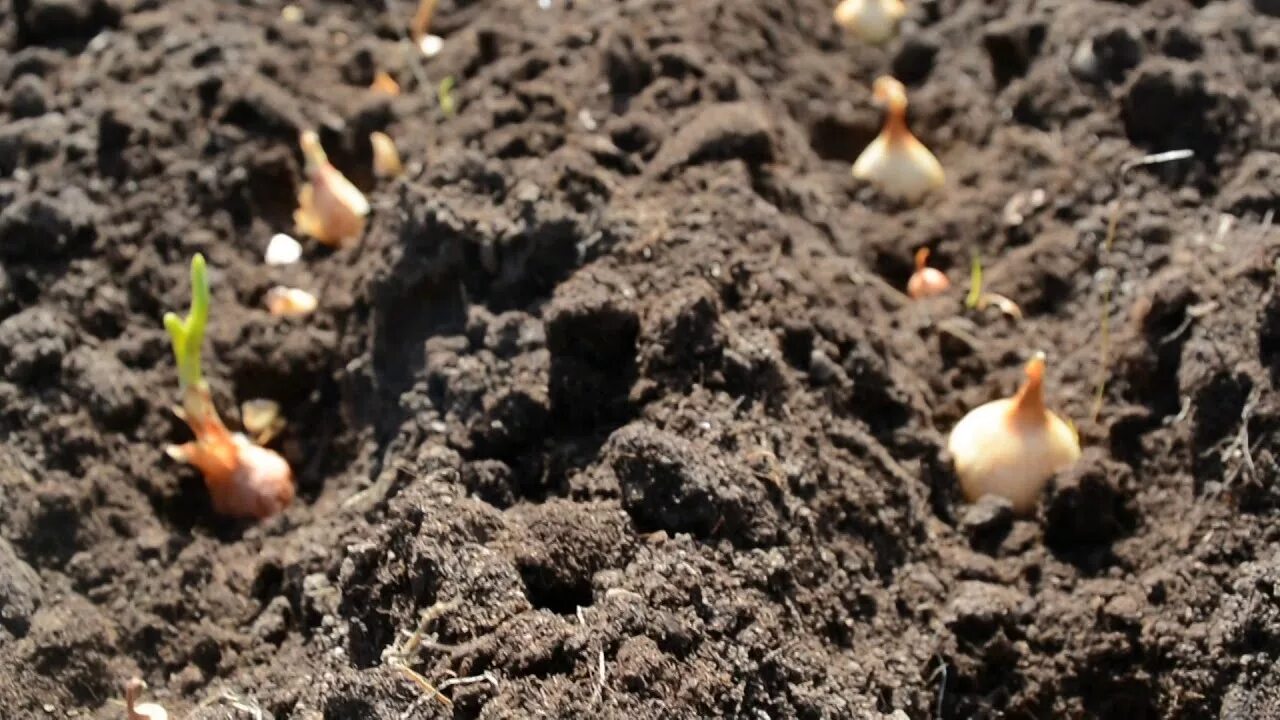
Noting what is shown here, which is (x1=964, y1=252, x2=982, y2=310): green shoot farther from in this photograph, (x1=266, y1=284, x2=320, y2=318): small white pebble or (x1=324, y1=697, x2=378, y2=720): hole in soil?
(x1=324, y1=697, x2=378, y2=720): hole in soil

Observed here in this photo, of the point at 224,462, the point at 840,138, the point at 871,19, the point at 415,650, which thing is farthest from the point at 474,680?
the point at 871,19

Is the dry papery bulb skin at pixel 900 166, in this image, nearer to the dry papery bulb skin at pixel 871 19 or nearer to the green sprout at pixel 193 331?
the dry papery bulb skin at pixel 871 19

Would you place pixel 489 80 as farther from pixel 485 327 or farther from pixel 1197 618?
pixel 1197 618

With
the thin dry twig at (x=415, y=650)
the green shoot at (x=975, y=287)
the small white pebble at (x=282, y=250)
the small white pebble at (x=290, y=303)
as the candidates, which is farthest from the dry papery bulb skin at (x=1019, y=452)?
the small white pebble at (x=282, y=250)

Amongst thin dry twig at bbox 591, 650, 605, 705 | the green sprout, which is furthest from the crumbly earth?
the green sprout

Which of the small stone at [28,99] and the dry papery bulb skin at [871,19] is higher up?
the dry papery bulb skin at [871,19]
